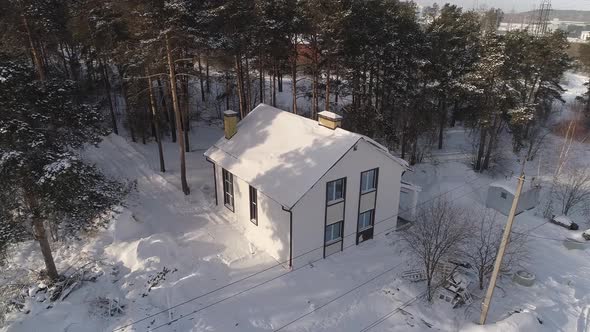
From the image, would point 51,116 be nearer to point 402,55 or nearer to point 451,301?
point 451,301

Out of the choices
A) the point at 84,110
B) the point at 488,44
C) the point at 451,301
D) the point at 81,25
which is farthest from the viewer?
the point at 488,44

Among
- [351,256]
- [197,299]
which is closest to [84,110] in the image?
[197,299]

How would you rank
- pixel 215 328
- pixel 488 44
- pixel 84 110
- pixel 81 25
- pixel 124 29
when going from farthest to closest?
pixel 488 44, pixel 81 25, pixel 124 29, pixel 84 110, pixel 215 328

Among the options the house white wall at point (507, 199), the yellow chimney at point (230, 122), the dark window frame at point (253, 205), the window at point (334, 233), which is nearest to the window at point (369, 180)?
the window at point (334, 233)

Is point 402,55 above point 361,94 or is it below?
above

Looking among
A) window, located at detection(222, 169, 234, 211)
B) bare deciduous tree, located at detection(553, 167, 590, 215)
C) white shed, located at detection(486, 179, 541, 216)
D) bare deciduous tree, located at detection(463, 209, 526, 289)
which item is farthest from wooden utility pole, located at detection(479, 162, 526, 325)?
bare deciduous tree, located at detection(553, 167, 590, 215)

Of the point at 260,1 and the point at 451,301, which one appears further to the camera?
the point at 260,1
